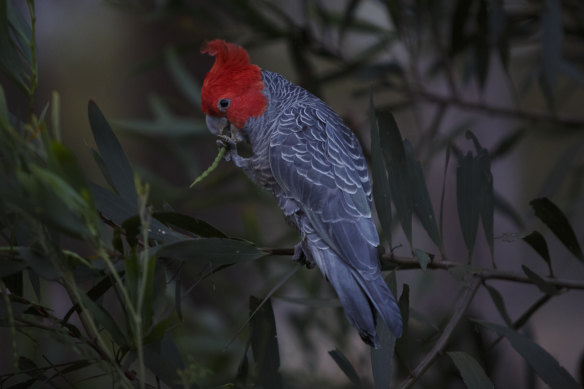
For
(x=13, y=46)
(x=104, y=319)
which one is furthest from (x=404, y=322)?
(x=13, y=46)

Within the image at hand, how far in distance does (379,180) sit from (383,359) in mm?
259

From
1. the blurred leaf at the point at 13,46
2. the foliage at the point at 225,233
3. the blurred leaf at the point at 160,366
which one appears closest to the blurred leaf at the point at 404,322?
the foliage at the point at 225,233

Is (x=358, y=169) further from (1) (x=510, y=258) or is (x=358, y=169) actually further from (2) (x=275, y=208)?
(1) (x=510, y=258)

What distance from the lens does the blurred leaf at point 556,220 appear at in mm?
793

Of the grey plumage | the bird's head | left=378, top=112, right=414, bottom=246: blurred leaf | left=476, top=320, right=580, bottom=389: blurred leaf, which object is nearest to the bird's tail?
the grey plumage

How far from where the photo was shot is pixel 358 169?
912 millimetres

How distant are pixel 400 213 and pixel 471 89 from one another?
2063 mm

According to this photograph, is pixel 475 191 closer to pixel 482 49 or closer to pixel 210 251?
pixel 210 251

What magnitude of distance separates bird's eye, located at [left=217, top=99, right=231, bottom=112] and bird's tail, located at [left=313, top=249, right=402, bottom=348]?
356 mm

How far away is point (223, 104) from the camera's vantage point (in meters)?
0.96

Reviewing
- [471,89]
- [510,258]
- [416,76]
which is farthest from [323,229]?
[510,258]

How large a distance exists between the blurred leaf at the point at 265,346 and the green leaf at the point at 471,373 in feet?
0.86

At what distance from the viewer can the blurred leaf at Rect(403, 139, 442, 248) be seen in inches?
33.6

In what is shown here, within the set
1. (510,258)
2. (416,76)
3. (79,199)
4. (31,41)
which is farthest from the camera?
(510,258)
